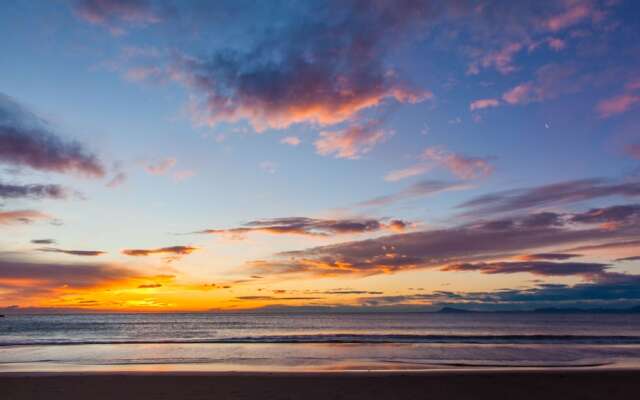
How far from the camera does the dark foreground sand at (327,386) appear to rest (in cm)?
1492

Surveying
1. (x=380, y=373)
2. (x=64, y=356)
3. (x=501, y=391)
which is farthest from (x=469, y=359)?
(x=64, y=356)

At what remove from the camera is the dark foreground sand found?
14.9 meters

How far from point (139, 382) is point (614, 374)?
20763mm

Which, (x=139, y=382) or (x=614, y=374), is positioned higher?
(x=139, y=382)

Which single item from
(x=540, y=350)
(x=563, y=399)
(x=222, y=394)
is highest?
(x=222, y=394)

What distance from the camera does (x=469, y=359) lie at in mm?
28922

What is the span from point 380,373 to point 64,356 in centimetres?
2336

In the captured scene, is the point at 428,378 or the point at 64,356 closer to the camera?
the point at 428,378

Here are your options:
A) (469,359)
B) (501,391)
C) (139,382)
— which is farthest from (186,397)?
(469,359)

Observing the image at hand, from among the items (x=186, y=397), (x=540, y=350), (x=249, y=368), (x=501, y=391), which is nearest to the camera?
(x=186, y=397)

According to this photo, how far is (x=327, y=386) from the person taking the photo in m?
16.5

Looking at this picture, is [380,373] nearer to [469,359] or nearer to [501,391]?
[501,391]

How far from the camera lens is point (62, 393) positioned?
15.2m

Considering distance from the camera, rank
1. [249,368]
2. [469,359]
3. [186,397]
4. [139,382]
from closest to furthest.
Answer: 1. [186,397]
2. [139,382]
3. [249,368]
4. [469,359]
